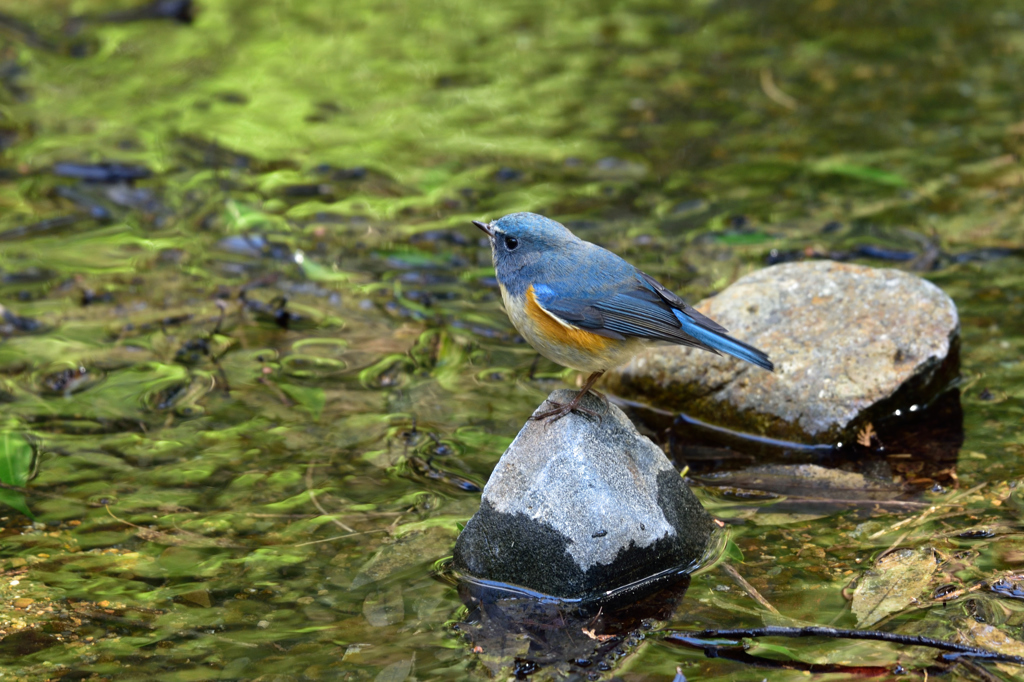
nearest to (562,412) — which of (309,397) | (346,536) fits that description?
(346,536)

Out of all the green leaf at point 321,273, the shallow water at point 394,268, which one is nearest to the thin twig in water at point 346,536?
the shallow water at point 394,268

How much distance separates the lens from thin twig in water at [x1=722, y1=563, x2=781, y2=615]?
13.9 feet

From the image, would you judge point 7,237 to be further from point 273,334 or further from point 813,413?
point 813,413

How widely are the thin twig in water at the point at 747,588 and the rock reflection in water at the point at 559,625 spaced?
194mm

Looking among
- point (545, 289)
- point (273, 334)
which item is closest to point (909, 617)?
point (545, 289)

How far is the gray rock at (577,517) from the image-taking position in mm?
4324

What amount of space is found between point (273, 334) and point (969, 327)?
14.3ft

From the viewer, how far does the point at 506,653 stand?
4043mm

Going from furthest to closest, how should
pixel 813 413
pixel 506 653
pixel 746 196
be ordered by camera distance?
pixel 746 196 → pixel 813 413 → pixel 506 653

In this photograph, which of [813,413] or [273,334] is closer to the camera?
[813,413]

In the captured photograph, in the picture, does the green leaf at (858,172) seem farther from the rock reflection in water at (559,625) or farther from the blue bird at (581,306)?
the rock reflection in water at (559,625)

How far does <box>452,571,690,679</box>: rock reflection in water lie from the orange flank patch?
104 cm

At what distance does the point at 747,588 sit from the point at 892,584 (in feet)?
1.91

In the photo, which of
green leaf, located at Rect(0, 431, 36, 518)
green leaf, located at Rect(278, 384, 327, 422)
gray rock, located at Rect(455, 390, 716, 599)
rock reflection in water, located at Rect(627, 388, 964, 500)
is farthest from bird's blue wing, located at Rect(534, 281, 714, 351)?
green leaf, located at Rect(0, 431, 36, 518)
